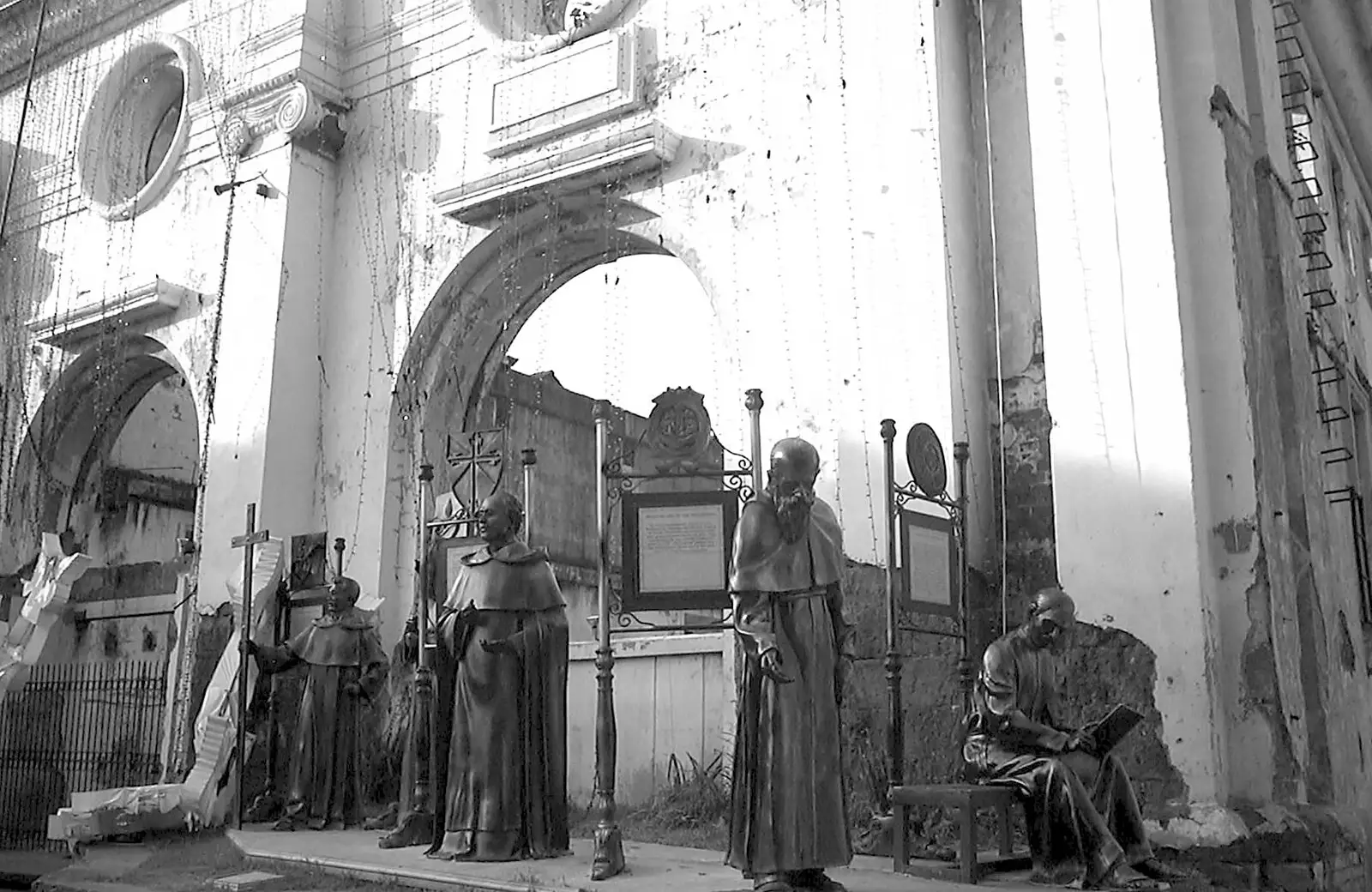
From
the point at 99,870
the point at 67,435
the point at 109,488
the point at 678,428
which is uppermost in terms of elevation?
the point at 67,435

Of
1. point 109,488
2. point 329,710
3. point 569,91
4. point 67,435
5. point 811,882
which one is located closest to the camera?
point 811,882

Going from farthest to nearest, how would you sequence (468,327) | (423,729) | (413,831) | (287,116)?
1. (287,116)
2. (468,327)
3. (423,729)
4. (413,831)

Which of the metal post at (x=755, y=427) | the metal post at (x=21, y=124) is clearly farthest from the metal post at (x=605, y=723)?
the metal post at (x=21, y=124)

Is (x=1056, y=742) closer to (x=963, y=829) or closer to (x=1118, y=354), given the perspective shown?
(x=963, y=829)

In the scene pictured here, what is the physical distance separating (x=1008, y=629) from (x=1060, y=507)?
909mm

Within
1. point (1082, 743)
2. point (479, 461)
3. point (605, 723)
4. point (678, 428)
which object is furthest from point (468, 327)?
point (1082, 743)

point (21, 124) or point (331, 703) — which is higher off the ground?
point (21, 124)

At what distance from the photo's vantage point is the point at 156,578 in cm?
1396

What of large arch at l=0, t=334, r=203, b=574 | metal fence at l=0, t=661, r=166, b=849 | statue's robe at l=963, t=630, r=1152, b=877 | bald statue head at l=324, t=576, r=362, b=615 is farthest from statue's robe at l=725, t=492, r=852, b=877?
large arch at l=0, t=334, r=203, b=574

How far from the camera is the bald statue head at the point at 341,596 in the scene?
8.91 meters

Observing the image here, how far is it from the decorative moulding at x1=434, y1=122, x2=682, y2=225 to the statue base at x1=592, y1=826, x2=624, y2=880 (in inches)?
203

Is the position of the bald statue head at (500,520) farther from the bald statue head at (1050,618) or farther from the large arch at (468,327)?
the large arch at (468,327)

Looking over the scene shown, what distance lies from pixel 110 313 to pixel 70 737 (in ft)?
13.0

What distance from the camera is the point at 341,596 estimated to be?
8.91 metres
